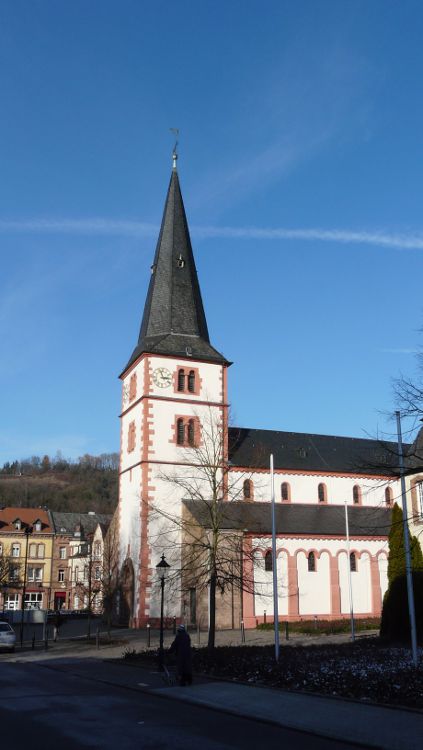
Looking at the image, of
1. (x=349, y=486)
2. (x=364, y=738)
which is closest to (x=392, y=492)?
(x=349, y=486)

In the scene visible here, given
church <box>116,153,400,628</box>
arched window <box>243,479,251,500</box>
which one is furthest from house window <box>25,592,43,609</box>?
arched window <box>243,479,251,500</box>

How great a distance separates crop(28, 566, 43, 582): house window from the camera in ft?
271

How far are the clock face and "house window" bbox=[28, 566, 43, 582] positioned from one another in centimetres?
4929

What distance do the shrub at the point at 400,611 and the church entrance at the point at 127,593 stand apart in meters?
16.8

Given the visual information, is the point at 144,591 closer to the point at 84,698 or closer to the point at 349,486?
the point at 349,486

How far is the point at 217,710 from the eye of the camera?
13.6 m

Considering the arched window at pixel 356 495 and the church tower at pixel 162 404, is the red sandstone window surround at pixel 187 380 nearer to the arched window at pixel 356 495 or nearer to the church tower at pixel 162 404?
the church tower at pixel 162 404

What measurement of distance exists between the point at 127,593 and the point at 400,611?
18.8m

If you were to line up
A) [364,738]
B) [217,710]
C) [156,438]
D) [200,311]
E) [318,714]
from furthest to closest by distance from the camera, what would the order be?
[200,311], [156,438], [217,710], [318,714], [364,738]

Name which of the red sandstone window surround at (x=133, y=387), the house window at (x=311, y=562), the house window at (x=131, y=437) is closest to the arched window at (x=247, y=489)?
the house window at (x=311, y=562)

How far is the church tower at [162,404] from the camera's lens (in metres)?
39.7

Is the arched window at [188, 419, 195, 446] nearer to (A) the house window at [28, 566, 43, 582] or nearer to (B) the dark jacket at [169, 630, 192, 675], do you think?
(B) the dark jacket at [169, 630, 192, 675]

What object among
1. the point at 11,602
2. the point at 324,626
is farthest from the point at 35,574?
the point at 324,626

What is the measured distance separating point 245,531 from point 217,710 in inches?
1031
